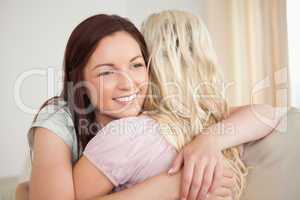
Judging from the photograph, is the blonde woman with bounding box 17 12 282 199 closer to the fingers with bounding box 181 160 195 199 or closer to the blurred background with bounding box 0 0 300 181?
the fingers with bounding box 181 160 195 199

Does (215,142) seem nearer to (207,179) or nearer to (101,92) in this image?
(207,179)

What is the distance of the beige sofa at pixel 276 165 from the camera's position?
0.91 meters

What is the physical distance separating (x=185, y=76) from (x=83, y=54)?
289mm

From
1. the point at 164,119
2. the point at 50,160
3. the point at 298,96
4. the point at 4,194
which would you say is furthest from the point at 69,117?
the point at 298,96

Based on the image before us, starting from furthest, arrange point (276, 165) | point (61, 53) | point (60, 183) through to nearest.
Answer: point (61, 53) < point (276, 165) < point (60, 183)

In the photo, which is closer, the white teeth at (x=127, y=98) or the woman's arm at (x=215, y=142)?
the woman's arm at (x=215, y=142)

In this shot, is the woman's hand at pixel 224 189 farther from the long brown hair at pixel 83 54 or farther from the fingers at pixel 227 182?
the long brown hair at pixel 83 54

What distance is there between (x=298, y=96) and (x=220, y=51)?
0.73 m

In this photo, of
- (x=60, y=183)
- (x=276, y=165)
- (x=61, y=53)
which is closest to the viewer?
(x=60, y=183)

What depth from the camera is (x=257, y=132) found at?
92 cm

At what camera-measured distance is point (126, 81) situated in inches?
38.5

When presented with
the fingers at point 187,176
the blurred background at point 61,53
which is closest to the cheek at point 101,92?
the fingers at point 187,176

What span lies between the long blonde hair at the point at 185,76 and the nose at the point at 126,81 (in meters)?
0.06

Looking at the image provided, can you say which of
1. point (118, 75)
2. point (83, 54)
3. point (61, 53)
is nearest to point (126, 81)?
point (118, 75)
